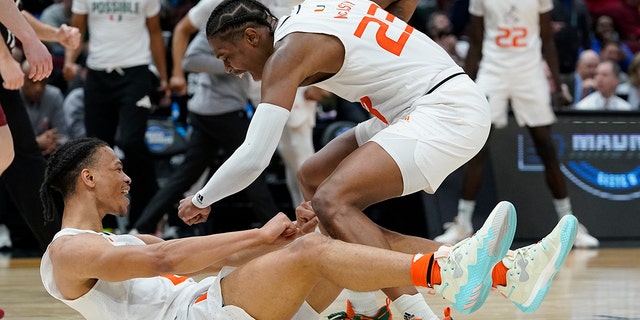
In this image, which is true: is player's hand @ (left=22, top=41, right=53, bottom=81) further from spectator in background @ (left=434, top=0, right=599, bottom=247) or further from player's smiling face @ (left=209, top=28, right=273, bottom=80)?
spectator in background @ (left=434, top=0, right=599, bottom=247)

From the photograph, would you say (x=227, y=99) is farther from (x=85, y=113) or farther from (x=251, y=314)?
(x=251, y=314)

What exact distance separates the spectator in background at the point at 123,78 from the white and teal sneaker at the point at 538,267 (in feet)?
15.1

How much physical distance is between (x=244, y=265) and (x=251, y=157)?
1.51ft

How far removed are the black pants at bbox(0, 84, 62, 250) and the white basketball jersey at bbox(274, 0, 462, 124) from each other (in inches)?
67.1

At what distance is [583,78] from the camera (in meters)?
11.0

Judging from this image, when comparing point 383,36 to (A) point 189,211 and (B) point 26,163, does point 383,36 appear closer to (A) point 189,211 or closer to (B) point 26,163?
(A) point 189,211

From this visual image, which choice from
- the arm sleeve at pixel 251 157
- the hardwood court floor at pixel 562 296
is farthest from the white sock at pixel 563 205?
the arm sleeve at pixel 251 157

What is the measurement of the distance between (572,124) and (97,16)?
3.79 metres

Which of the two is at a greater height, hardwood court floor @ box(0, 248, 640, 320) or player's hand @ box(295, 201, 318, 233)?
player's hand @ box(295, 201, 318, 233)

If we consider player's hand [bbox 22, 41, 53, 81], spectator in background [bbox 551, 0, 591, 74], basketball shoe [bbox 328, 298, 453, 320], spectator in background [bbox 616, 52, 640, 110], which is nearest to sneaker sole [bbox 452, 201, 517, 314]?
basketball shoe [bbox 328, 298, 453, 320]

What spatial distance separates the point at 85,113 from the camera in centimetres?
802

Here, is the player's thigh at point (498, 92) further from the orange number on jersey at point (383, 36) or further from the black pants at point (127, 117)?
the orange number on jersey at point (383, 36)

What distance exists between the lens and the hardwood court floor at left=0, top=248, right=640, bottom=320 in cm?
496

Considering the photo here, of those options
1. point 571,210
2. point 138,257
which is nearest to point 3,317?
point 138,257
